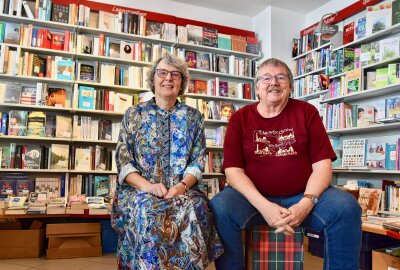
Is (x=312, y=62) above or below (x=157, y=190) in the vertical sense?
above

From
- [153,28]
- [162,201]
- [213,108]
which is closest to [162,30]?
[153,28]

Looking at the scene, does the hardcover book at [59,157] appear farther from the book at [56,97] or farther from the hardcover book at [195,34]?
the hardcover book at [195,34]

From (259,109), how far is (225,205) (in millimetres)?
579

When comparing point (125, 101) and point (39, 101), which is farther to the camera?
point (125, 101)

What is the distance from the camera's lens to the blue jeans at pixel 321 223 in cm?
136

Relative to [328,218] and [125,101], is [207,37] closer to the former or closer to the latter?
[125,101]

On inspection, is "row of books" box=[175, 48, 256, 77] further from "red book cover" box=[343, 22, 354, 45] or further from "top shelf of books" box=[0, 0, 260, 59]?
"red book cover" box=[343, 22, 354, 45]

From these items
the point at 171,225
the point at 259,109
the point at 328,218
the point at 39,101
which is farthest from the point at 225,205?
the point at 39,101

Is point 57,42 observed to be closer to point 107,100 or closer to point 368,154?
point 107,100

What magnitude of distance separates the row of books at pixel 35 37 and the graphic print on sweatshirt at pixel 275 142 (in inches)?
116

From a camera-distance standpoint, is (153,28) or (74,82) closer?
(74,82)

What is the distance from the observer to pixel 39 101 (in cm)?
375

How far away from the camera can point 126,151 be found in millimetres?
1852

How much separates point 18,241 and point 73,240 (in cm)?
43
